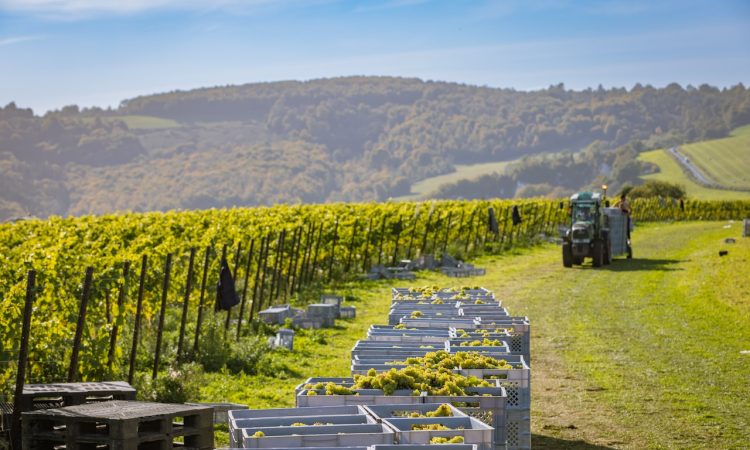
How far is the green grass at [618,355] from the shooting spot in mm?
11562

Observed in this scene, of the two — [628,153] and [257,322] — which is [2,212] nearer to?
[257,322]

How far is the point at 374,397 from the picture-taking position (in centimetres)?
759

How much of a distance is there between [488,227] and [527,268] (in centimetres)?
906

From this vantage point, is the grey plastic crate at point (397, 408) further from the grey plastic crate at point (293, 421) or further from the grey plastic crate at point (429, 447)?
the grey plastic crate at point (429, 447)

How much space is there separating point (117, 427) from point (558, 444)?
533 centimetres

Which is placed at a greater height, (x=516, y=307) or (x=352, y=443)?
(x=352, y=443)

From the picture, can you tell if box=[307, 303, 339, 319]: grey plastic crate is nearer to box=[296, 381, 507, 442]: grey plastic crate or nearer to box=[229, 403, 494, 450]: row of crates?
box=[296, 381, 507, 442]: grey plastic crate

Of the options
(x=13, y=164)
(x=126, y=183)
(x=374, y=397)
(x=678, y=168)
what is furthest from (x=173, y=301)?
(x=126, y=183)

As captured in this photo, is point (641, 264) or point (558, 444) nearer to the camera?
point (558, 444)

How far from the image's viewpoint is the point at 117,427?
22.8ft

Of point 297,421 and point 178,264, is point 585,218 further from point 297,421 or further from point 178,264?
point 297,421

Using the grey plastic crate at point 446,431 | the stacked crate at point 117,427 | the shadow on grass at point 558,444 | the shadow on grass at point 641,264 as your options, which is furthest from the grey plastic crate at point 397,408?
the shadow on grass at point 641,264

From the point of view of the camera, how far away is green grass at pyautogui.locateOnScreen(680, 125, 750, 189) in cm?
14920

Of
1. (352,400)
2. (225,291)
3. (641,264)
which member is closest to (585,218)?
(641,264)
